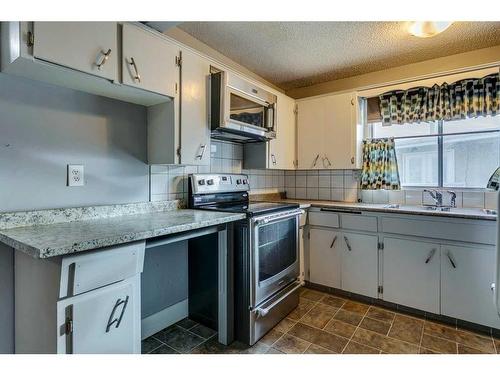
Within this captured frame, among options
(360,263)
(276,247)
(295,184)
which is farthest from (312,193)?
(276,247)

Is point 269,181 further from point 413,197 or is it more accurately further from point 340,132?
point 413,197

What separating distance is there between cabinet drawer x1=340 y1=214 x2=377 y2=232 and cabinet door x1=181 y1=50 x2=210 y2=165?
4.57 ft

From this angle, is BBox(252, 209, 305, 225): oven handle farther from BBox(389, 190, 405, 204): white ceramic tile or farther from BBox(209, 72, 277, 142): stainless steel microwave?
BBox(389, 190, 405, 204): white ceramic tile

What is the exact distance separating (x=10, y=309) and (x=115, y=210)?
27.2 inches

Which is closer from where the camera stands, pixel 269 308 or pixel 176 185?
pixel 269 308

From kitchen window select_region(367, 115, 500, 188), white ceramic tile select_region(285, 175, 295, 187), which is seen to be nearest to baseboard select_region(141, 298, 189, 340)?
white ceramic tile select_region(285, 175, 295, 187)

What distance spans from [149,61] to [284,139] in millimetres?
1606

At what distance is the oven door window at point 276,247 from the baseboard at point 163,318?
29.1 inches

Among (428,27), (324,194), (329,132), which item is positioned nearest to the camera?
(428,27)

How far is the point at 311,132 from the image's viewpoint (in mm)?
2980

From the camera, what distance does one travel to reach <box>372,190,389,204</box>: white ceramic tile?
9.19ft

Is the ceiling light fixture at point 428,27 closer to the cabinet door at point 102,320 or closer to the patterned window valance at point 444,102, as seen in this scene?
the patterned window valance at point 444,102

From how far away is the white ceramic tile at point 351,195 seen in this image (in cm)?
296

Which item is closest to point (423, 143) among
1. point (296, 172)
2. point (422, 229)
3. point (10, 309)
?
point (422, 229)
